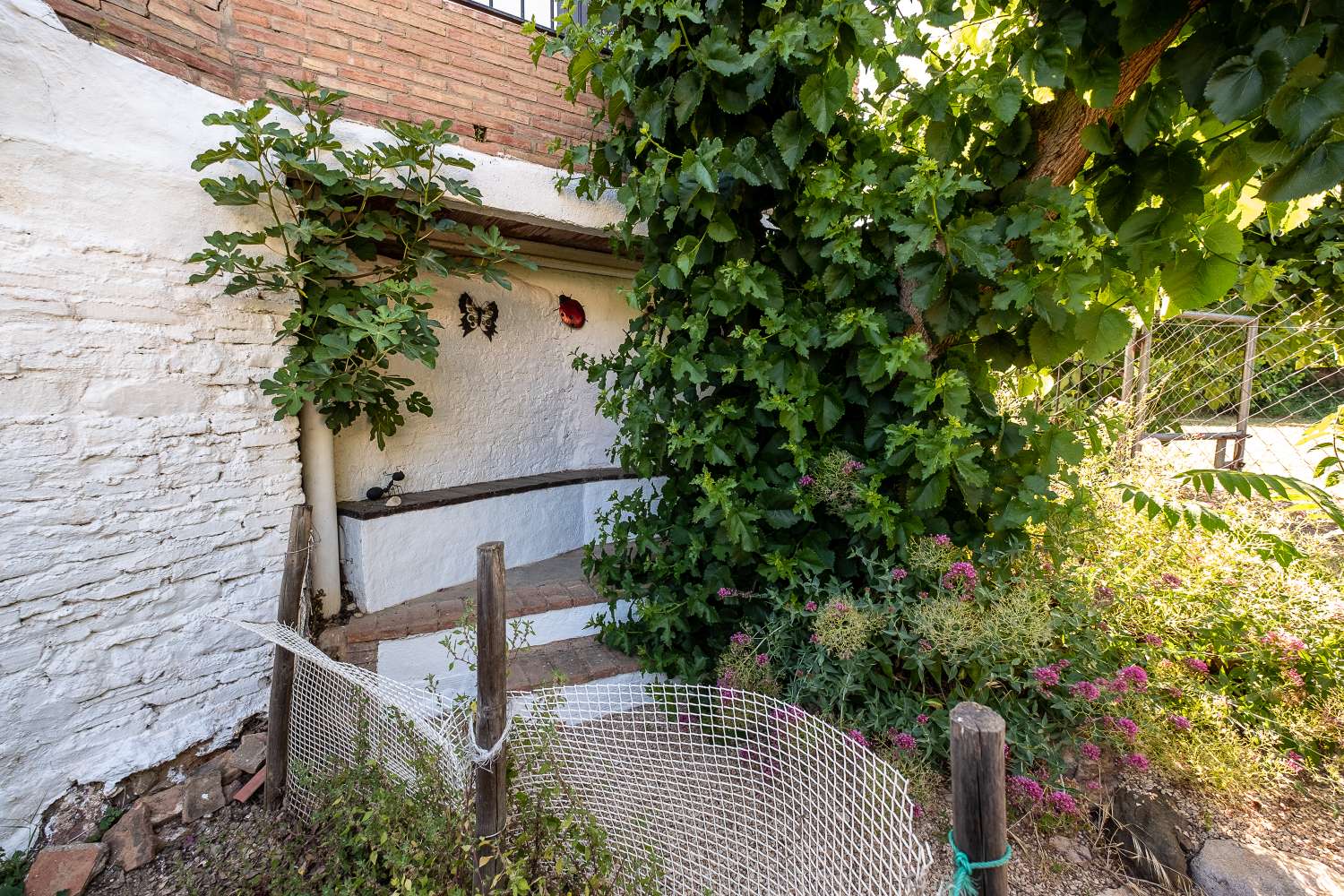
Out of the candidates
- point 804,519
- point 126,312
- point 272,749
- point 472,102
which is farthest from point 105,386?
point 804,519

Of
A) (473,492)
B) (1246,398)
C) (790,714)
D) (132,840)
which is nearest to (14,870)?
(132,840)

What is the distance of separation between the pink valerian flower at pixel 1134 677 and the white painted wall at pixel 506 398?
3.03 m

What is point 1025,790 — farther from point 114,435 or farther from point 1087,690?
point 114,435

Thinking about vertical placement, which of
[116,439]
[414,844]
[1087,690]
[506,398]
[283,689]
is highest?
[506,398]

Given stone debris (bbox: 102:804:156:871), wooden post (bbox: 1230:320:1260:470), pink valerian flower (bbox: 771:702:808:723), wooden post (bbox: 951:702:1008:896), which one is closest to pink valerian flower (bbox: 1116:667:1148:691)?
pink valerian flower (bbox: 771:702:808:723)

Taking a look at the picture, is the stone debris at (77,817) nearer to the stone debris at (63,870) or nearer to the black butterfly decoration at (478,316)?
the stone debris at (63,870)

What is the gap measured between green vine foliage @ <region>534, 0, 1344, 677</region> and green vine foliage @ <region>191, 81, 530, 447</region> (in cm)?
72

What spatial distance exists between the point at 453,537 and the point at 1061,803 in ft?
9.54

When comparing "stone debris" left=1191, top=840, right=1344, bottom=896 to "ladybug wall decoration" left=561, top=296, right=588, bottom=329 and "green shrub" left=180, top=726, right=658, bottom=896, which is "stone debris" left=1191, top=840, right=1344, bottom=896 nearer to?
"green shrub" left=180, top=726, right=658, bottom=896

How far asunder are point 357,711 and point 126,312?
1.71 metres

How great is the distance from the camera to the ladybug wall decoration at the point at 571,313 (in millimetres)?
4145

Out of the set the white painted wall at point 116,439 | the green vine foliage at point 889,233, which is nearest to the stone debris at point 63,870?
the white painted wall at point 116,439

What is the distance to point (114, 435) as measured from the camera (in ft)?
7.01

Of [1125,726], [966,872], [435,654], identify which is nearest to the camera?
[966,872]
